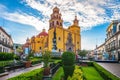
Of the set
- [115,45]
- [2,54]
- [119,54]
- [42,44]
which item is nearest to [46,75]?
[2,54]

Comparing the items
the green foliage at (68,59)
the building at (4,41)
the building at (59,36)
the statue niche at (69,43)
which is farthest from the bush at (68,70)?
the statue niche at (69,43)

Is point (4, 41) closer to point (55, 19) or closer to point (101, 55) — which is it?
point (55, 19)

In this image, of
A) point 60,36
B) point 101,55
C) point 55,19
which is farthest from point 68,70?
point 101,55

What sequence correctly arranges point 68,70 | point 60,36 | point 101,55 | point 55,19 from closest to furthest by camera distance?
1. point 68,70
2. point 101,55
3. point 60,36
4. point 55,19

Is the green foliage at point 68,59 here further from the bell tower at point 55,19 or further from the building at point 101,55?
the bell tower at point 55,19

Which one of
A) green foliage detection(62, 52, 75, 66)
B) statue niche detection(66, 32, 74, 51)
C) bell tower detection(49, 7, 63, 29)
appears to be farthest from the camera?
statue niche detection(66, 32, 74, 51)

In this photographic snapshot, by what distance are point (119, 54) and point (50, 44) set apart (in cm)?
3212

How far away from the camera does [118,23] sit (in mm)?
56625

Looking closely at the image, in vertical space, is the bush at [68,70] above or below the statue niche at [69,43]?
below

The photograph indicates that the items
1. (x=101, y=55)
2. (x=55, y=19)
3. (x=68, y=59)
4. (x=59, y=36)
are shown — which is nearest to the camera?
(x=68, y=59)

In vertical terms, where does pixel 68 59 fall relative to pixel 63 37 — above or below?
below

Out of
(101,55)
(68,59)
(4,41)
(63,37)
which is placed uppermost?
(63,37)

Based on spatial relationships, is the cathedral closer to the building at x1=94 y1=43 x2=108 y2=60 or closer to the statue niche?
the statue niche

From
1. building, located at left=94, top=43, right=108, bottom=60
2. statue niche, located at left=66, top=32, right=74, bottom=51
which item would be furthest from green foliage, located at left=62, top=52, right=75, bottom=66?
statue niche, located at left=66, top=32, right=74, bottom=51
